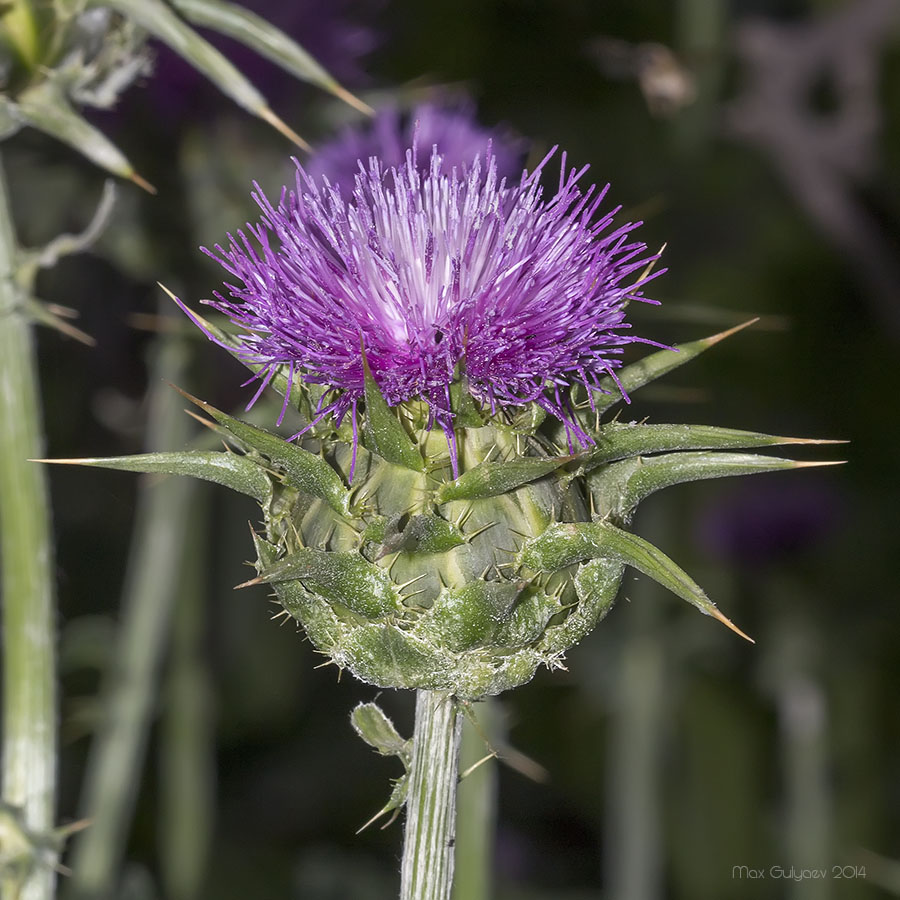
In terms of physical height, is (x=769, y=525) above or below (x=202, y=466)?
above

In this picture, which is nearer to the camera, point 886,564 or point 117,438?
point 117,438


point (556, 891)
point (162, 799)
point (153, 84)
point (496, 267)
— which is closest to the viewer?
point (496, 267)

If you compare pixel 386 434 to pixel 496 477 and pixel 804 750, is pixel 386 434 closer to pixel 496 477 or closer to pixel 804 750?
pixel 496 477

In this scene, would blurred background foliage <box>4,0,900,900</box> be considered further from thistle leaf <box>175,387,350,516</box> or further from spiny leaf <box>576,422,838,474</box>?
spiny leaf <box>576,422,838,474</box>

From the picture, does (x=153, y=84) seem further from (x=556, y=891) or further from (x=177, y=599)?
(x=556, y=891)

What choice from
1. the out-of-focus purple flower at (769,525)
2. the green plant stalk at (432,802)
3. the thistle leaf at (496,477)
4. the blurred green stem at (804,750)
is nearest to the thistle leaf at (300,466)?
the thistle leaf at (496,477)

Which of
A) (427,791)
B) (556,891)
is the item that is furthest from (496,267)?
(556,891)

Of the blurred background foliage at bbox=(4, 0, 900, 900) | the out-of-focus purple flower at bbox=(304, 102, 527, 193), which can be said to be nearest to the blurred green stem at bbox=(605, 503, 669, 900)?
the blurred background foliage at bbox=(4, 0, 900, 900)

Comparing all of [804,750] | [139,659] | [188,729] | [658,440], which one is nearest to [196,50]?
[658,440]
